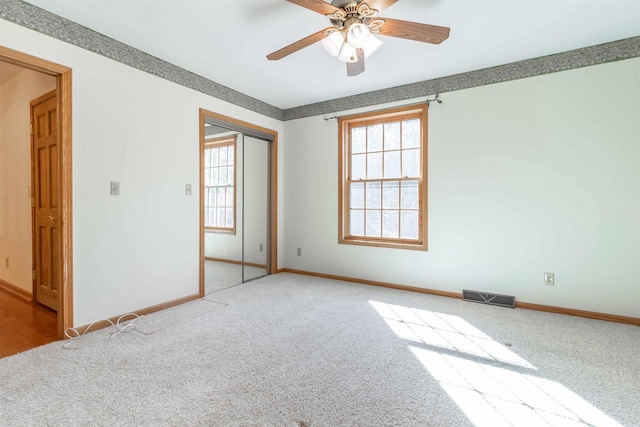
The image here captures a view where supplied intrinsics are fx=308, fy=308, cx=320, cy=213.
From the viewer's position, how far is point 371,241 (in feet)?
13.8

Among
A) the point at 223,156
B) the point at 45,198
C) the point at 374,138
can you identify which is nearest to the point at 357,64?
the point at 374,138

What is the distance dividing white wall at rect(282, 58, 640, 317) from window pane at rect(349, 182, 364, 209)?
0.69 metres

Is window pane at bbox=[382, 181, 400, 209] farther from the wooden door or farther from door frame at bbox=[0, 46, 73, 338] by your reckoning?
the wooden door

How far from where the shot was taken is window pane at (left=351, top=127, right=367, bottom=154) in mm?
4297

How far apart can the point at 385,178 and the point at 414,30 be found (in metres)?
2.21

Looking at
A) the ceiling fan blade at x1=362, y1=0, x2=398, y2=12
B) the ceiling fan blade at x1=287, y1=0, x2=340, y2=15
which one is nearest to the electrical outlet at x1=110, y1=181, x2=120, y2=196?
the ceiling fan blade at x1=287, y1=0, x2=340, y2=15

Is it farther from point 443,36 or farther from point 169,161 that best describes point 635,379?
point 169,161

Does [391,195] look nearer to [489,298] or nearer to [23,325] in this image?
[489,298]

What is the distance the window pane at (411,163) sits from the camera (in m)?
3.90

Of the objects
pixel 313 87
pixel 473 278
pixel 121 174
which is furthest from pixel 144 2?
pixel 473 278

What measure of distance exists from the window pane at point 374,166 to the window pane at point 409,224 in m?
0.63

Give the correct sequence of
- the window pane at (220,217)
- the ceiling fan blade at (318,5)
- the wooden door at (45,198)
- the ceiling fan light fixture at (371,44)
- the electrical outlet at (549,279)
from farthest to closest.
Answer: the window pane at (220,217), the electrical outlet at (549,279), the wooden door at (45,198), the ceiling fan light fixture at (371,44), the ceiling fan blade at (318,5)

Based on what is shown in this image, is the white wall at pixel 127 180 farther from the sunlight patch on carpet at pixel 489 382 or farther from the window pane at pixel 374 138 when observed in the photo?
the sunlight patch on carpet at pixel 489 382

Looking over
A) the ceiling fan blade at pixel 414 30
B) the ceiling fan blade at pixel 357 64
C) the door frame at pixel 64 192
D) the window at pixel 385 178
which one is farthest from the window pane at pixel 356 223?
the door frame at pixel 64 192
